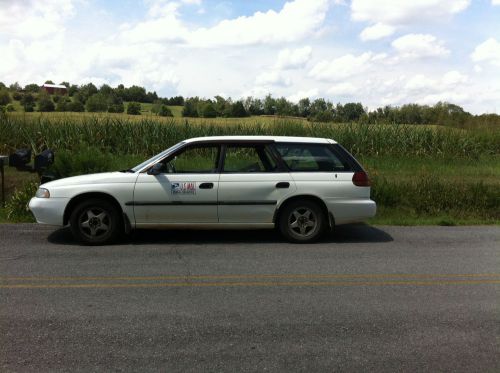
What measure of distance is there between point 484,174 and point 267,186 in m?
11.6

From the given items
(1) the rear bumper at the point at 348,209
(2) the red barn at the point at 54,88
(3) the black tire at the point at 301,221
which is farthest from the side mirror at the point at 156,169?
(2) the red barn at the point at 54,88

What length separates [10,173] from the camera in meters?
A: 14.4

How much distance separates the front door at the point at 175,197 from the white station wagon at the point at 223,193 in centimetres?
1

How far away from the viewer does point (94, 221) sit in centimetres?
808

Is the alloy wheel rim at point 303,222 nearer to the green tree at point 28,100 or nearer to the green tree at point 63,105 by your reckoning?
the green tree at point 63,105

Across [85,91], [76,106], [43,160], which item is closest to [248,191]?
[43,160]

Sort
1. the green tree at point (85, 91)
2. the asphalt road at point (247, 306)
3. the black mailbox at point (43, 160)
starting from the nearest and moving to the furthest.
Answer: the asphalt road at point (247, 306), the black mailbox at point (43, 160), the green tree at point (85, 91)

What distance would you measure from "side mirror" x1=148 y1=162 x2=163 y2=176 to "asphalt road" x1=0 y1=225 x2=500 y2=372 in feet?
3.60

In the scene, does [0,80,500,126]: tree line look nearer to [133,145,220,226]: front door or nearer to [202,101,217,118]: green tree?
[202,101,217,118]: green tree

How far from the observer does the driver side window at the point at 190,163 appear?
27.1 ft

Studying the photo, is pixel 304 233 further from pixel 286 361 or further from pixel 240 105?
pixel 240 105

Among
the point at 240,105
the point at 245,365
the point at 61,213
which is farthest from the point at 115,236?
the point at 240,105

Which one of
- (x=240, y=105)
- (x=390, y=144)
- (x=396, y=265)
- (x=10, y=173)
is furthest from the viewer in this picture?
(x=240, y=105)

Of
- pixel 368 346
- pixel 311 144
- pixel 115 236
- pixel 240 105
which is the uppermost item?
pixel 240 105
